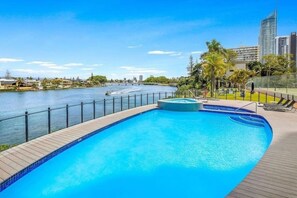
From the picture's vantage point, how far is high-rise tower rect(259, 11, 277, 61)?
152175 millimetres

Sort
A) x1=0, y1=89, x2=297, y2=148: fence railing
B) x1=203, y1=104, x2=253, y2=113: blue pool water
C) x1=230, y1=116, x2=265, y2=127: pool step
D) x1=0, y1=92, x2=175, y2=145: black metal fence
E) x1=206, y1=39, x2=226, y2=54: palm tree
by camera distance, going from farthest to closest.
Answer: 1. x1=206, y1=39, x2=226, y2=54: palm tree
2. x1=203, y1=104, x2=253, y2=113: blue pool water
3. x1=230, y1=116, x2=265, y2=127: pool step
4. x1=0, y1=89, x2=297, y2=148: fence railing
5. x1=0, y1=92, x2=175, y2=145: black metal fence

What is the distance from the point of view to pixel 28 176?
4.52 metres

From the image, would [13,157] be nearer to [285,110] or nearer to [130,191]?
[130,191]

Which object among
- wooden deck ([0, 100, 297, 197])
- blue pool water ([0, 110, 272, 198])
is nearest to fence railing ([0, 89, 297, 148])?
wooden deck ([0, 100, 297, 197])

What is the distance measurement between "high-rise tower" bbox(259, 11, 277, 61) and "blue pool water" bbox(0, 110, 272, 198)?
538 feet

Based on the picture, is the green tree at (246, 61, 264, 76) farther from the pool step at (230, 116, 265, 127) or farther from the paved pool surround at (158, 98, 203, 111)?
the pool step at (230, 116, 265, 127)

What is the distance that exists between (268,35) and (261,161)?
17536 centimetres

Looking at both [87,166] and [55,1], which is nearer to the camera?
[87,166]

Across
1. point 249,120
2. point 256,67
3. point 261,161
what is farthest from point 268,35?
point 261,161

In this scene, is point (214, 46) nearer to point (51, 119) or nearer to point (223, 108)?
point (223, 108)

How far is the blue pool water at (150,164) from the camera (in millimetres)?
4398

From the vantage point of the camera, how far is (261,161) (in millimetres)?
4629

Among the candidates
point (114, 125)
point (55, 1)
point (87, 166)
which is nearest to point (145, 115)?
point (114, 125)

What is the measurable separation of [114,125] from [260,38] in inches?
7112
